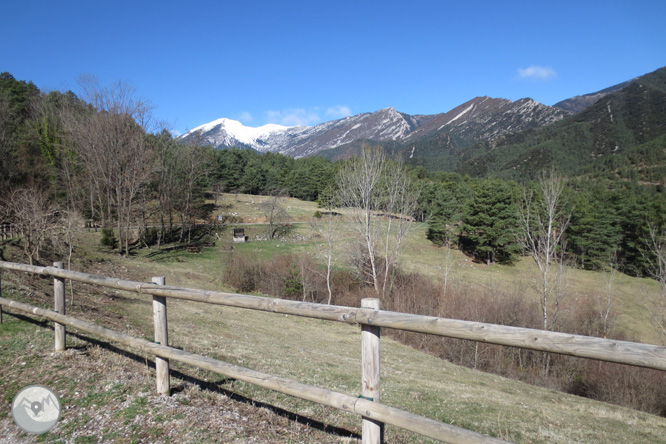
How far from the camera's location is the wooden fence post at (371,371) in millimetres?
2949

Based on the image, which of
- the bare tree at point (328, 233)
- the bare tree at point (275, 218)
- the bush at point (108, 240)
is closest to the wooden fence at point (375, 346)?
the bare tree at point (328, 233)

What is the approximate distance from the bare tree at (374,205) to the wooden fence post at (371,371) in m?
27.0

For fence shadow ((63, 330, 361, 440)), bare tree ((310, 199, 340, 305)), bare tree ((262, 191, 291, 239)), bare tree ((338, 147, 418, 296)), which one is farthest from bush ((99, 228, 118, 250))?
fence shadow ((63, 330, 361, 440))

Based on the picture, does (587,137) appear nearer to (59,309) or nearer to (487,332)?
(487,332)

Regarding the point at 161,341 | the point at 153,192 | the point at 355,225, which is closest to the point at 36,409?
the point at 161,341

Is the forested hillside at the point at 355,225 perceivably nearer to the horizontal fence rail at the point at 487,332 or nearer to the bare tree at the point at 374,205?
the bare tree at the point at 374,205

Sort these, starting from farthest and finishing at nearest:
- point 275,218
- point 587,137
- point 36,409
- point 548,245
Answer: point 587,137, point 275,218, point 548,245, point 36,409

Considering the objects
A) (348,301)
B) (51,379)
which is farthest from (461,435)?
(348,301)

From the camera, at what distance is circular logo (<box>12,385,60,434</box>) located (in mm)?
3797

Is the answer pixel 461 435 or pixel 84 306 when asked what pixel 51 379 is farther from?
pixel 84 306

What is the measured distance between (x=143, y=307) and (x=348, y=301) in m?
19.3

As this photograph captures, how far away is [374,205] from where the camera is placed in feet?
109

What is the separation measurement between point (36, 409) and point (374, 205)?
30138mm

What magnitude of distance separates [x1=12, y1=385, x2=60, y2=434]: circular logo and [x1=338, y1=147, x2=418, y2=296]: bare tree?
26451 millimetres
